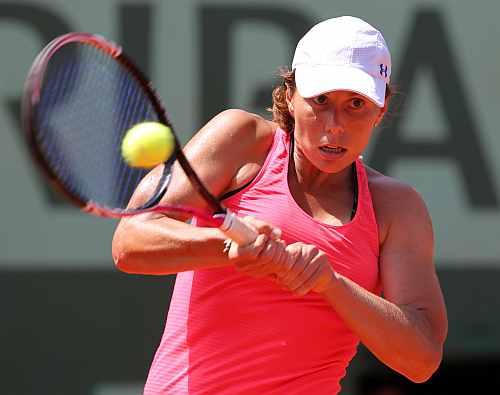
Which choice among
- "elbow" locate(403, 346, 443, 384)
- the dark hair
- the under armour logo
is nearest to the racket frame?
the dark hair

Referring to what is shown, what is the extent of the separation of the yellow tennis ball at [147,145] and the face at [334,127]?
1.22 ft

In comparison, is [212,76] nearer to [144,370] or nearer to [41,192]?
[41,192]

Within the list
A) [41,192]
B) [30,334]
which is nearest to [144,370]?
[30,334]

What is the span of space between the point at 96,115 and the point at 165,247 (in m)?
0.35

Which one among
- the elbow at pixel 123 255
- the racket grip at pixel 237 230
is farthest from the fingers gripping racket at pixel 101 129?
the elbow at pixel 123 255

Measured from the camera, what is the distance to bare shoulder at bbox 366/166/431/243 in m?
2.86

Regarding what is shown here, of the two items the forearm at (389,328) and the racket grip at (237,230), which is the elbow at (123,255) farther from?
the forearm at (389,328)

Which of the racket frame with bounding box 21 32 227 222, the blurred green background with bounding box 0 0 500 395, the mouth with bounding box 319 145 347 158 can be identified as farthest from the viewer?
the blurred green background with bounding box 0 0 500 395

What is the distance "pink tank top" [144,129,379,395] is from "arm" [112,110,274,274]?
5 cm

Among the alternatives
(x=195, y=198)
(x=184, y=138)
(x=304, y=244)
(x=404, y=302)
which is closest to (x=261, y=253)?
(x=304, y=244)

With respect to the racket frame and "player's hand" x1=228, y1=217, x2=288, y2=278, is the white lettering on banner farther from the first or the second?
"player's hand" x1=228, y1=217, x2=288, y2=278

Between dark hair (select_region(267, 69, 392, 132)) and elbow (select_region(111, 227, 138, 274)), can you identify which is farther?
dark hair (select_region(267, 69, 392, 132))

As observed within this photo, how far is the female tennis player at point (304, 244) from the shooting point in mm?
2672

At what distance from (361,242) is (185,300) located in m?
0.45
